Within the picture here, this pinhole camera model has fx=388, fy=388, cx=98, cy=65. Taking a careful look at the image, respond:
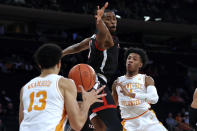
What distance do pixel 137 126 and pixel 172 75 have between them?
1331 centimetres

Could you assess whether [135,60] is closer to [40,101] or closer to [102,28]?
[102,28]

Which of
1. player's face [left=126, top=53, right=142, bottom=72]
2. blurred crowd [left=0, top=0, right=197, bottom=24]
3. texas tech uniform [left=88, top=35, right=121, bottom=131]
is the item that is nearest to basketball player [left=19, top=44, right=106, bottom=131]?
texas tech uniform [left=88, top=35, right=121, bottom=131]

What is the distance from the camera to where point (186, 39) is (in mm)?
21781

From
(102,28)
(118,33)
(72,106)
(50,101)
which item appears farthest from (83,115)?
(118,33)

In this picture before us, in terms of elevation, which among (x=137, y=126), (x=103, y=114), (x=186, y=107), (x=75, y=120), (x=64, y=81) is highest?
(x=64, y=81)

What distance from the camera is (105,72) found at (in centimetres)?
495

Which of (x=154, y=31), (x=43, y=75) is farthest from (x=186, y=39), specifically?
(x=43, y=75)

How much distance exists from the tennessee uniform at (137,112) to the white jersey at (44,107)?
250cm

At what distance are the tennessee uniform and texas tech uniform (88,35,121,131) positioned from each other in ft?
2.64

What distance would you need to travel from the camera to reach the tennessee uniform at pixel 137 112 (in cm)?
554

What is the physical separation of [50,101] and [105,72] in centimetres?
187

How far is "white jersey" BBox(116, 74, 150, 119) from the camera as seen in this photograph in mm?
5617

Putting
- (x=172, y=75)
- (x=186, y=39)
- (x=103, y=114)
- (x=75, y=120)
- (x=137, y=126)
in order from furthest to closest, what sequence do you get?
(x=186, y=39)
(x=172, y=75)
(x=137, y=126)
(x=103, y=114)
(x=75, y=120)

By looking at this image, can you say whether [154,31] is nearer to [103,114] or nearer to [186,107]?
[186,107]
